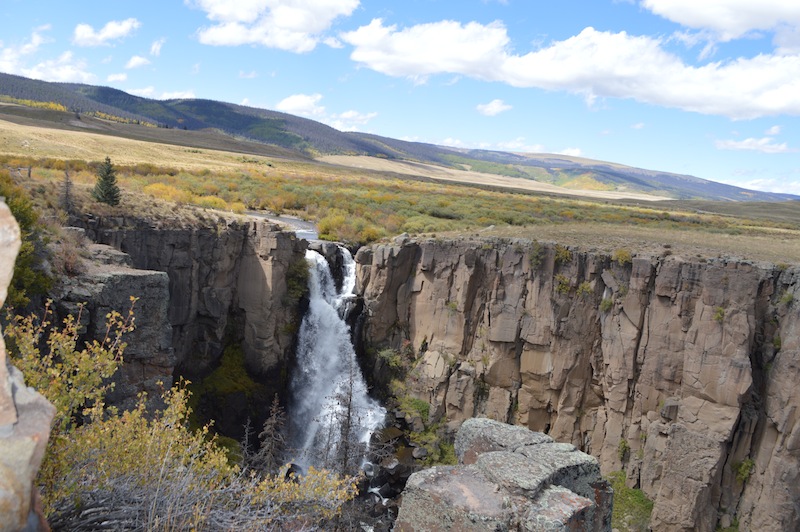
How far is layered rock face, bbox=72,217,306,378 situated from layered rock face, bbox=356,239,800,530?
5.43 metres

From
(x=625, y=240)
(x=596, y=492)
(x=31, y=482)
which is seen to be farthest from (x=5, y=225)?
(x=625, y=240)

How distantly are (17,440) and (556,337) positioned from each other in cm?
2677

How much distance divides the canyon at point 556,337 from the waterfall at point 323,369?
1.01 meters

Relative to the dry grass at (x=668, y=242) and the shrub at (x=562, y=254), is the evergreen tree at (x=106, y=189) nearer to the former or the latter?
the dry grass at (x=668, y=242)

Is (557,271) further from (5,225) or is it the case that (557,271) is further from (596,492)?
(5,225)

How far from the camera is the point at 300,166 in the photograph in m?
109

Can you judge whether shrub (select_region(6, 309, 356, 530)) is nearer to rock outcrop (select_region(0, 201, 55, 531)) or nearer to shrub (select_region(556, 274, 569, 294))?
rock outcrop (select_region(0, 201, 55, 531))

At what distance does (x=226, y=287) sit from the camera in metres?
30.6

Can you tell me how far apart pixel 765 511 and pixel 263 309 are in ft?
81.9

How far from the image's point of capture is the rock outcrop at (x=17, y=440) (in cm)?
405

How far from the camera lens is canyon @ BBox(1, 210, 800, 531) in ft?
74.0

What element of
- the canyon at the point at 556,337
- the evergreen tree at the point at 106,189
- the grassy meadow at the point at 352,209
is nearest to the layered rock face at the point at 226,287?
the canyon at the point at 556,337

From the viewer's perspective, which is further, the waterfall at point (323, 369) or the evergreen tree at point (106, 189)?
the waterfall at point (323, 369)

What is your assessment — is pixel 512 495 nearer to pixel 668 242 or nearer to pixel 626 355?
pixel 626 355
